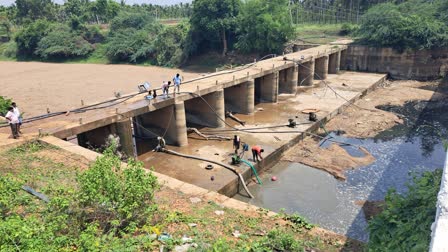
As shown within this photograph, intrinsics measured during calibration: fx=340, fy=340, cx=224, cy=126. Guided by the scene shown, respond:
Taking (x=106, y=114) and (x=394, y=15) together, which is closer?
(x=106, y=114)

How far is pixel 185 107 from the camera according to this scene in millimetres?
25844

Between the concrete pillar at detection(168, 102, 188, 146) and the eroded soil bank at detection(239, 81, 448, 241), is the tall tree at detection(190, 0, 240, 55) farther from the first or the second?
the concrete pillar at detection(168, 102, 188, 146)

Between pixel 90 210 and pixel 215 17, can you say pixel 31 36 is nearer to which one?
pixel 215 17

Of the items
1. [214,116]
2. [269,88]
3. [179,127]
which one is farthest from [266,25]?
[179,127]

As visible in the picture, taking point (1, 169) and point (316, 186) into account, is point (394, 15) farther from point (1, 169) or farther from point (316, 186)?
point (1, 169)

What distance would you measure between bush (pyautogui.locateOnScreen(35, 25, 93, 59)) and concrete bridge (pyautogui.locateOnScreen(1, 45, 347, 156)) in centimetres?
4790

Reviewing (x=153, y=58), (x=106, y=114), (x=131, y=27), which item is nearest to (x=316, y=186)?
(x=106, y=114)

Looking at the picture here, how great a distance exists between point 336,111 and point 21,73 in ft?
168

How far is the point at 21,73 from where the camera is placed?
55.5 m

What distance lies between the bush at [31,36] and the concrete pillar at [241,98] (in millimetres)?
58635

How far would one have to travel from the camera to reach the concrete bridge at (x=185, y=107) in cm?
1723

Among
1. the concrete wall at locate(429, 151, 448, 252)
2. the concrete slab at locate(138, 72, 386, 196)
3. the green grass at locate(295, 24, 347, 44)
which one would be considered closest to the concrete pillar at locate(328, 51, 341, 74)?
the concrete slab at locate(138, 72, 386, 196)

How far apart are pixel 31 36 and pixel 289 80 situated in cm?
6108

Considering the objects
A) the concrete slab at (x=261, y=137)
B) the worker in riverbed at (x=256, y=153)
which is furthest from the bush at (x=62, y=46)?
the worker in riverbed at (x=256, y=153)
